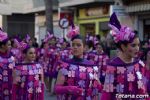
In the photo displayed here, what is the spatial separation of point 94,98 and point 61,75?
557 mm

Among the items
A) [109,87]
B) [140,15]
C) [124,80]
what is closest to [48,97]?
[109,87]

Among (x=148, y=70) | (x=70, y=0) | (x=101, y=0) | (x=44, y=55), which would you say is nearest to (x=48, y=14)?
(x=101, y=0)

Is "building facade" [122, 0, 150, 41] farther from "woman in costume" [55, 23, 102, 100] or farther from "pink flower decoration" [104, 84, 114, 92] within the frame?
"pink flower decoration" [104, 84, 114, 92]

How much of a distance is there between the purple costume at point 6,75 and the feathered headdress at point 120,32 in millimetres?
3141

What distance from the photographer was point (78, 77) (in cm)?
695

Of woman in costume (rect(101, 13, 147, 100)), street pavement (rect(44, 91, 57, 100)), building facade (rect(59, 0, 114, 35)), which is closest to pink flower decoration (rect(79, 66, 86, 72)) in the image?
woman in costume (rect(101, 13, 147, 100))

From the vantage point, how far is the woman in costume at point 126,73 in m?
6.00

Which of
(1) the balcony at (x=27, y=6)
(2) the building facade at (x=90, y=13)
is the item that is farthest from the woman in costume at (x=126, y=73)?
(1) the balcony at (x=27, y=6)

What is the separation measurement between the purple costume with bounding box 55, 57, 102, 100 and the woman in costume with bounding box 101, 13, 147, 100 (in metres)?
0.83

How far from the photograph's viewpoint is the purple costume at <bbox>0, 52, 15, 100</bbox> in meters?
9.04

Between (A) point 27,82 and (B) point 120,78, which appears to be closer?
(B) point 120,78

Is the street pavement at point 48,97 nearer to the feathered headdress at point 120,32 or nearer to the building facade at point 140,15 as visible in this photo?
the feathered headdress at point 120,32

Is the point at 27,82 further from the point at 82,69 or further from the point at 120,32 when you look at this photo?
the point at 120,32

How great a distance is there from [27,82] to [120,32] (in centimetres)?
291
